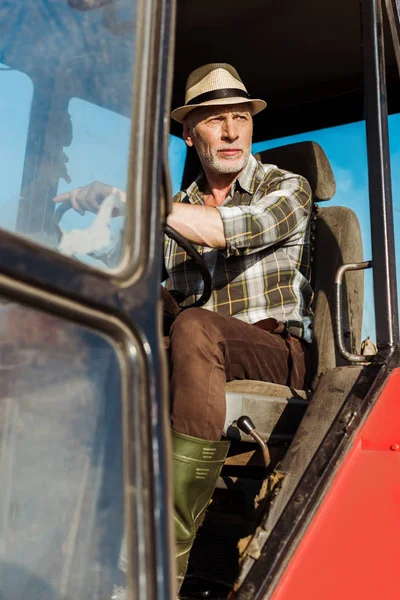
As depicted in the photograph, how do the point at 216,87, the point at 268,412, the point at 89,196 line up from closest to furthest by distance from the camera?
the point at 89,196, the point at 268,412, the point at 216,87

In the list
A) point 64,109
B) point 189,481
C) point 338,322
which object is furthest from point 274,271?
point 64,109

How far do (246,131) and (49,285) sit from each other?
1.80 metres

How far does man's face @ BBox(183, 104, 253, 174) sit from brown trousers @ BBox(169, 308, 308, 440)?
64 centimetres

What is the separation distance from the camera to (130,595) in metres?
0.85

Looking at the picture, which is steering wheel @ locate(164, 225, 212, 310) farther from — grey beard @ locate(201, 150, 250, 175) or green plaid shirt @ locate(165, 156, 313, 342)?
grey beard @ locate(201, 150, 250, 175)

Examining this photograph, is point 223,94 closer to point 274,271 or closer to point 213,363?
point 274,271

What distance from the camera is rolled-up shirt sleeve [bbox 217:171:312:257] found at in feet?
6.34

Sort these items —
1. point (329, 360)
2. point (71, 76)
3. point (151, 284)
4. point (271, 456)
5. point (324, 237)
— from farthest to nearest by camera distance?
1. point (324, 237)
2. point (329, 360)
3. point (271, 456)
4. point (71, 76)
5. point (151, 284)

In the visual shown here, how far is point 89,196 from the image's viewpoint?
39.2 inches

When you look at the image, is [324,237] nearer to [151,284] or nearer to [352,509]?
[352,509]

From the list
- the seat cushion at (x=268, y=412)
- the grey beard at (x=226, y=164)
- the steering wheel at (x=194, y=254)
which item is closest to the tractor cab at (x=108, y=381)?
Result: the seat cushion at (x=268, y=412)

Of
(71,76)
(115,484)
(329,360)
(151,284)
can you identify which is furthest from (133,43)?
(329,360)

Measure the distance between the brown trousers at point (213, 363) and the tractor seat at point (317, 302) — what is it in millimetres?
73

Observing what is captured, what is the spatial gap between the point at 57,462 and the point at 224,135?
182 cm
